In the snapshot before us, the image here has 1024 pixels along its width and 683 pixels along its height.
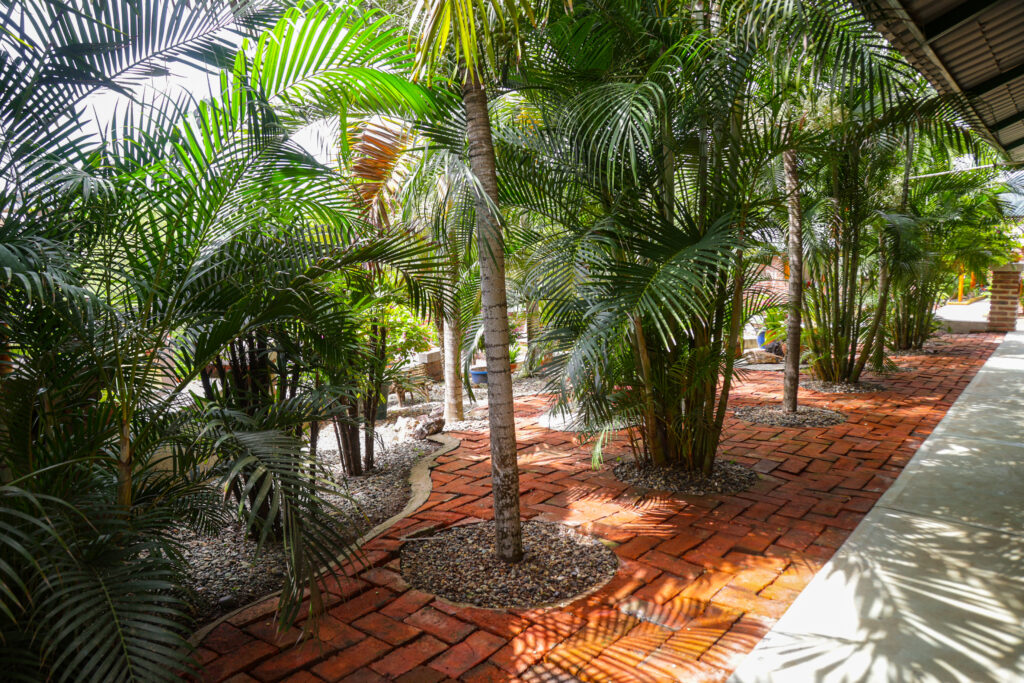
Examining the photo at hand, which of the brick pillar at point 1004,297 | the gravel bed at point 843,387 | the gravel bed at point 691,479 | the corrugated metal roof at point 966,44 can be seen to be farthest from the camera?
the brick pillar at point 1004,297

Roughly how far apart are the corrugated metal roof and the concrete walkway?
2136mm

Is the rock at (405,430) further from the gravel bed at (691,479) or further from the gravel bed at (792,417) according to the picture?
the gravel bed at (792,417)

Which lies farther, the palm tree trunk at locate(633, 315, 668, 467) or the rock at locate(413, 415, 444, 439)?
the rock at locate(413, 415, 444, 439)

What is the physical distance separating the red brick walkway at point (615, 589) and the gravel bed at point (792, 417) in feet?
1.80

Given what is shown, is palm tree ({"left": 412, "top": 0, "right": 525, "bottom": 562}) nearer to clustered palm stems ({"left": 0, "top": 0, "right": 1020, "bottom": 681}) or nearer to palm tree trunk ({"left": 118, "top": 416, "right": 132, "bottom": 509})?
clustered palm stems ({"left": 0, "top": 0, "right": 1020, "bottom": 681})

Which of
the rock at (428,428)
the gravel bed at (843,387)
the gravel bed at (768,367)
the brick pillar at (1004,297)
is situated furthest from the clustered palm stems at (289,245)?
the brick pillar at (1004,297)

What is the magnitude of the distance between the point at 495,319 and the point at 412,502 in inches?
54.7

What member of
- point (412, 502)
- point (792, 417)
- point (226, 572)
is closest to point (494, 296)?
point (412, 502)

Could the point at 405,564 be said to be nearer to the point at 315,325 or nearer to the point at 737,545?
Answer: the point at 315,325

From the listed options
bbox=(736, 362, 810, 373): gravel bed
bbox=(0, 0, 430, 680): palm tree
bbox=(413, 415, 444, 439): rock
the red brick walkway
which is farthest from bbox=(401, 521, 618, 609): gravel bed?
bbox=(736, 362, 810, 373): gravel bed

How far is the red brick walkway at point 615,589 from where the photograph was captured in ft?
6.45

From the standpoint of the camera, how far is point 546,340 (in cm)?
327

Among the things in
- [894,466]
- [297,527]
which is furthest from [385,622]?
[894,466]

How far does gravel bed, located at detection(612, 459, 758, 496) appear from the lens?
11.3ft
